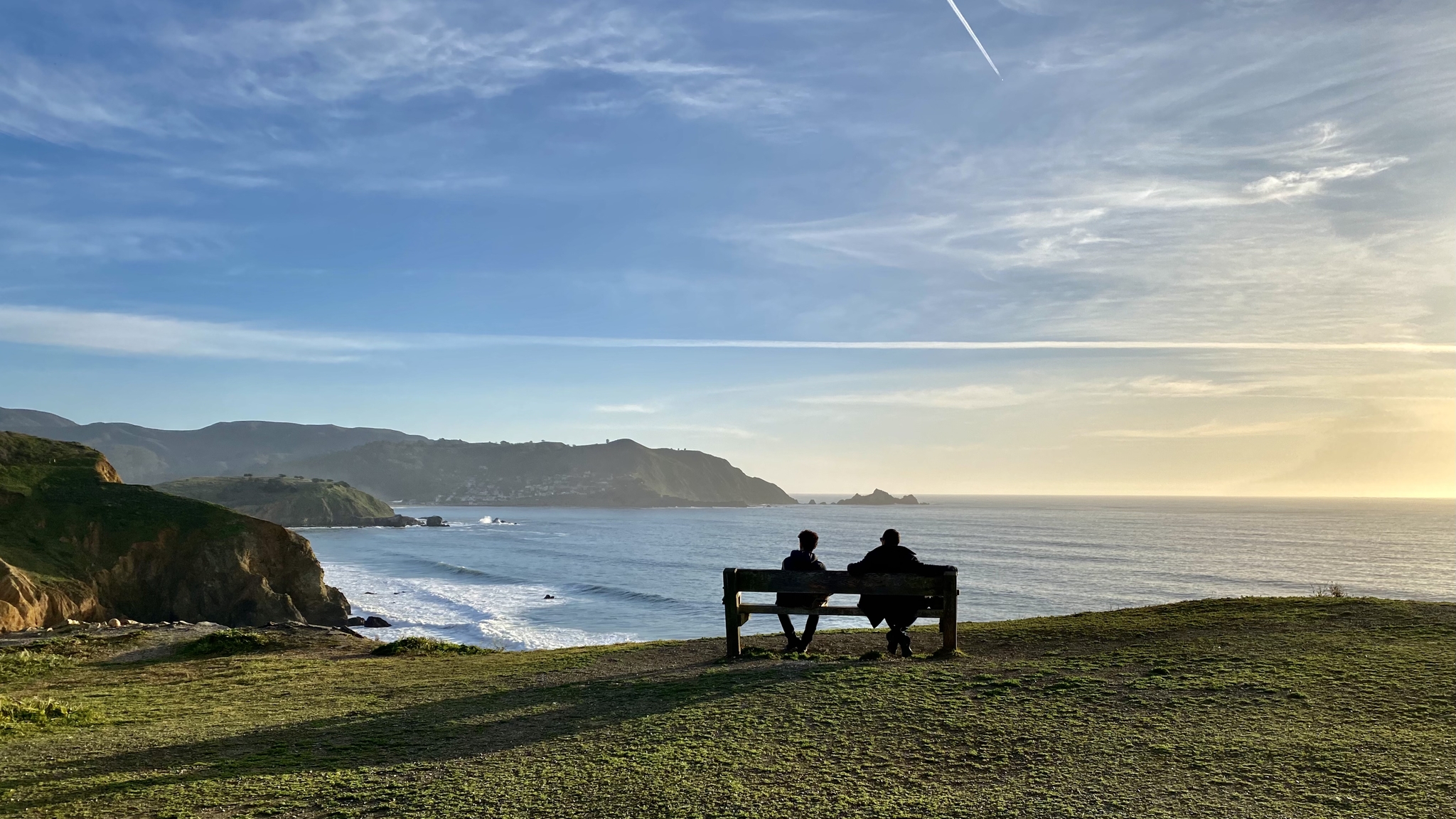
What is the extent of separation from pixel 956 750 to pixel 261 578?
146ft

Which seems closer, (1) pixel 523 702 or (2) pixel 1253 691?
(2) pixel 1253 691

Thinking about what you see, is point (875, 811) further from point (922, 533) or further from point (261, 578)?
point (922, 533)

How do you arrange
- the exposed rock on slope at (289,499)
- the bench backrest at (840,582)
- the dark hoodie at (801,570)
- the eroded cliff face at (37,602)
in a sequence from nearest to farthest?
the bench backrest at (840,582)
the dark hoodie at (801,570)
the eroded cliff face at (37,602)
the exposed rock on slope at (289,499)

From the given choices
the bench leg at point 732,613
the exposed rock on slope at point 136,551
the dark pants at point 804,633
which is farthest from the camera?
the exposed rock on slope at point 136,551

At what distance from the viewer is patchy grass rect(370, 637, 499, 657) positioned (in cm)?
1454

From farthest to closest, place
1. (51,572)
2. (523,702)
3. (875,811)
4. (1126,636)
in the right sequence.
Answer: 1. (51,572)
2. (1126,636)
3. (523,702)
4. (875,811)

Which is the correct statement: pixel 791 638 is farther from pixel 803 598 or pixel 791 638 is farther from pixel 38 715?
pixel 38 715

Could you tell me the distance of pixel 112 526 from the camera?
1507 inches

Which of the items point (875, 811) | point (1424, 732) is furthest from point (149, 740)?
point (1424, 732)

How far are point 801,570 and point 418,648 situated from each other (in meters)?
8.62

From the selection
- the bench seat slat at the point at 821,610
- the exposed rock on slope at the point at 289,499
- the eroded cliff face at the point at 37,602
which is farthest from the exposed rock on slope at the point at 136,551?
the exposed rock on slope at the point at 289,499

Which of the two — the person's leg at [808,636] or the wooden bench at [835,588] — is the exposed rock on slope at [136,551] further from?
the person's leg at [808,636]

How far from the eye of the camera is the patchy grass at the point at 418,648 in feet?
47.7

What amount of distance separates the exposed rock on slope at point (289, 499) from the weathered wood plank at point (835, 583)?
505ft
